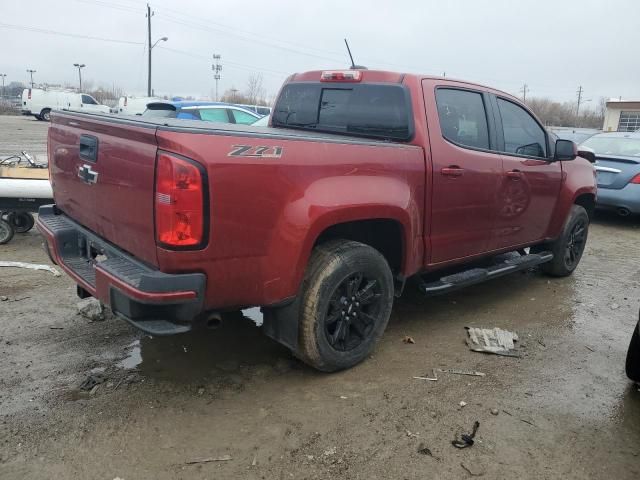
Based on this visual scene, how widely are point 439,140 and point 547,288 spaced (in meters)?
2.69

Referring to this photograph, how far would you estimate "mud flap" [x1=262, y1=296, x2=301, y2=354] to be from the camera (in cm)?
320

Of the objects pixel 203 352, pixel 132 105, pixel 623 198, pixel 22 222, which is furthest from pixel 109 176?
pixel 132 105

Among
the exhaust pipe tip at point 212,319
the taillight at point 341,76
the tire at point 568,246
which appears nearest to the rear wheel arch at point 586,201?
the tire at point 568,246

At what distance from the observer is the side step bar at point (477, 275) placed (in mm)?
4055

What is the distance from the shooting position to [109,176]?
2971 millimetres

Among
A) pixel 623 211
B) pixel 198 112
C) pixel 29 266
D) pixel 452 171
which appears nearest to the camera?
pixel 452 171

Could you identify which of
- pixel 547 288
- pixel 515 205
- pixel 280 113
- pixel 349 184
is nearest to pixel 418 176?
pixel 349 184

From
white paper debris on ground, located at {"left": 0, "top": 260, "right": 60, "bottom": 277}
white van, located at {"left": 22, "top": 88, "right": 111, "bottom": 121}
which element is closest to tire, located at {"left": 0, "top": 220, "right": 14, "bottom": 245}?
white paper debris on ground, located at {"left": 0, "top": 260, "right": 60, "bottom": 277}

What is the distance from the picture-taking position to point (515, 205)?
Result: 4.67 m

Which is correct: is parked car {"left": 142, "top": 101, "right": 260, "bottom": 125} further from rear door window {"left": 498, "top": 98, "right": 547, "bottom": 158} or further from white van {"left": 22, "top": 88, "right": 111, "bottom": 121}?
white van {"left": 22, "top": 88, "right": 111, "bottom": 121}

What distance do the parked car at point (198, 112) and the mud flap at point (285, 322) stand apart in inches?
299

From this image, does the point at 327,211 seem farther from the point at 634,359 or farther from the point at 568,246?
the point at 568,246

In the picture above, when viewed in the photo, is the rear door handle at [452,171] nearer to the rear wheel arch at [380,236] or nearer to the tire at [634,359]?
the rear wheel arch at [380,236]

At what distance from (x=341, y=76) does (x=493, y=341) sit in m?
2.35
